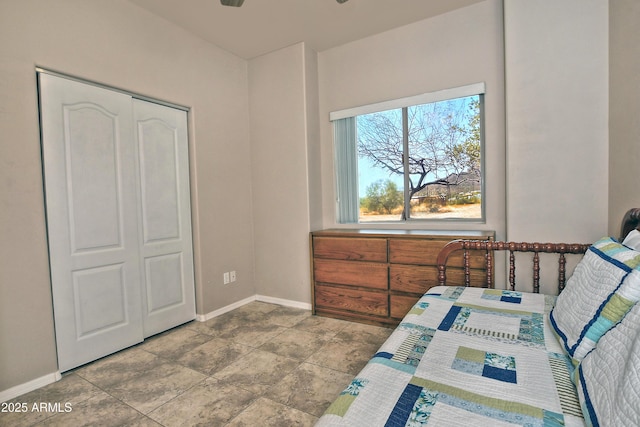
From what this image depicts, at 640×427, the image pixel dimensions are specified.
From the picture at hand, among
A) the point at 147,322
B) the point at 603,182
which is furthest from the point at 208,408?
the point at 603,182

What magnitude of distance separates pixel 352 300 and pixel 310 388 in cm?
112

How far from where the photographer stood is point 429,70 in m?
2.94

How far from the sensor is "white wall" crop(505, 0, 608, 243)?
7.11 feet

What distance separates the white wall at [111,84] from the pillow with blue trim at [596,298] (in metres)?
2.82

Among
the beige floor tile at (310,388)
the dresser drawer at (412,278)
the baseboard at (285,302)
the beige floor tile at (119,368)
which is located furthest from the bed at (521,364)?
the baseboard at (285,302)

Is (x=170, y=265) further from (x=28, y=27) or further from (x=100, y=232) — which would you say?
(x=28, y=27)

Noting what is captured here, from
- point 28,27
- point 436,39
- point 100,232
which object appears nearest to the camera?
point 28,27

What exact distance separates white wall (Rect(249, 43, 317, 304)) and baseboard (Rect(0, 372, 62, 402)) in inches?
76.3

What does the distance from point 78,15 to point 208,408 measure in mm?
2736

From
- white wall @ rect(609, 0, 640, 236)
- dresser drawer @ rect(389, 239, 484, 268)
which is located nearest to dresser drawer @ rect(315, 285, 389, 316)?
dresser drawer @ rect(389, 239, 484, 268)

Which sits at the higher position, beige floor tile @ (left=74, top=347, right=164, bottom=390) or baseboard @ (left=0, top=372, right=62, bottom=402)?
baseboard @ (left=0, top=372, right=62, bottom=402)

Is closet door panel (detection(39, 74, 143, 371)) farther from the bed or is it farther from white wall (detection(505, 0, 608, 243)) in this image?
white wall (detection(505, 0, 608, 243))

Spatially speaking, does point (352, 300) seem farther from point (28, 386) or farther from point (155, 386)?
point (28, 386)

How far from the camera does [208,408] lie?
5.82 ft
